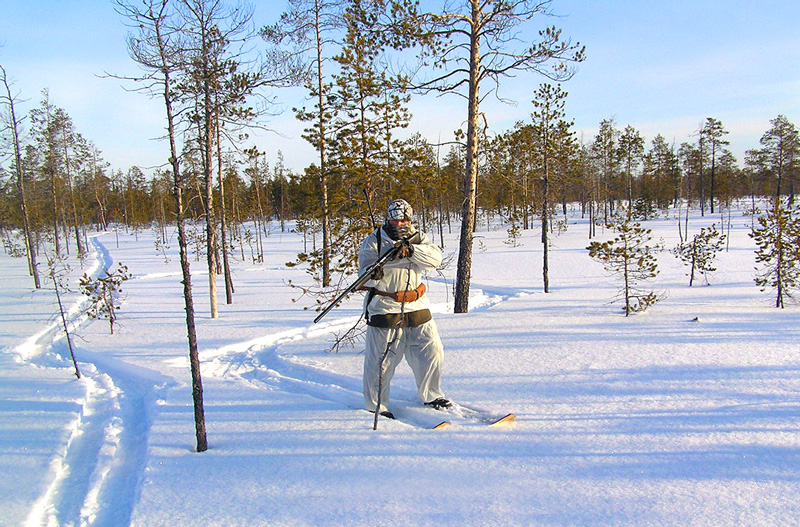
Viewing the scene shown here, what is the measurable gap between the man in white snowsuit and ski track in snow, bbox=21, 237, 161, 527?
93.7 inches

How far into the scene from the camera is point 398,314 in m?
4.77

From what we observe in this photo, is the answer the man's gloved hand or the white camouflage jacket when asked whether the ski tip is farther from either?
the man's gloved hand

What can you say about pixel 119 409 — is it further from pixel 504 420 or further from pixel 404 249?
pixel 504 420

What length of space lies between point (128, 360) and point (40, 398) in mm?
2065

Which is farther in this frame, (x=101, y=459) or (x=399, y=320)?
(x=399, y=320)

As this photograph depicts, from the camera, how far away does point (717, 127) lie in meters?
44.4

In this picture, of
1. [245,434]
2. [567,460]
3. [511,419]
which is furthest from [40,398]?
[567,460]

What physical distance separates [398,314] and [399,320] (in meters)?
0.06

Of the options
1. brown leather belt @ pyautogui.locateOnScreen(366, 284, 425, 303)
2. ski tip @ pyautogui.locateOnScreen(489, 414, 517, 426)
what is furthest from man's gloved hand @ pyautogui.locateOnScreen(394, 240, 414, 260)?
ski tip @ pyautogui.locateOnScreen(489, 414, 517, 426)

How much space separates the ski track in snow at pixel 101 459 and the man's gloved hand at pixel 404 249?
3.03m

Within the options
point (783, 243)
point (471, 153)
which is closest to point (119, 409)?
point (471, 153)

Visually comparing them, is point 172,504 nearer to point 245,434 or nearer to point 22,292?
point 245,434

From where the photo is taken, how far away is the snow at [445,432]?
319cm

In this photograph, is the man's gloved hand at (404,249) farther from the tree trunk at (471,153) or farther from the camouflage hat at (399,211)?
the tree trunk at (471,153)
